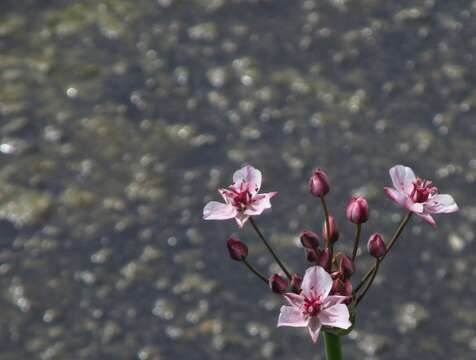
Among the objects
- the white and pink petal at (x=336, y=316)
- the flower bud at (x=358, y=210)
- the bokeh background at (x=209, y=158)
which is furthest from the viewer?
the bokeh background at (x=209, y=158)

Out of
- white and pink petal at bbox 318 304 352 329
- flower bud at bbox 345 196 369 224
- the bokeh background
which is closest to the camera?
white and pink petal at bbox 318 304 352 329

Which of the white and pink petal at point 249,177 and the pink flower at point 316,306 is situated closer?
the pink flower at point 316,306

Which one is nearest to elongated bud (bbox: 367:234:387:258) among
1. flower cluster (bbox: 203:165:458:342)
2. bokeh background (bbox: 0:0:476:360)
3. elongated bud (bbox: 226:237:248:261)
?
flower cluster (bbox: 203:165:458:342)

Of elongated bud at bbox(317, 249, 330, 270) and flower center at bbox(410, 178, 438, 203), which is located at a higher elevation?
flower center at bbox(410, 178, 438, 203)

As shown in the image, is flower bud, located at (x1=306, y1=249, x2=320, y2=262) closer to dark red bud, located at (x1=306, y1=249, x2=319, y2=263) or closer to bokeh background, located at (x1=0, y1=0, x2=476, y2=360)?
dark red bud, located at (x1=306, y1=249, x2=319, y2=263)

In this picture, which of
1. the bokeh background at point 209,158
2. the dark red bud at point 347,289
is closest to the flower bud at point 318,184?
the dark red bud at point 347,289

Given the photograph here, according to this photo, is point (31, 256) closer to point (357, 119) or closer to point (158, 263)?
point (158, 263)

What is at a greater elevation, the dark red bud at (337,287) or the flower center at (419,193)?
the flower center at (419,193)

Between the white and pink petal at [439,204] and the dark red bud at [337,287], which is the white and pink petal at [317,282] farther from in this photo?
the white and pink petal at [439,204]

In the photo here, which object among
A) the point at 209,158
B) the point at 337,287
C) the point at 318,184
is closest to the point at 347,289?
the point at 337,287
